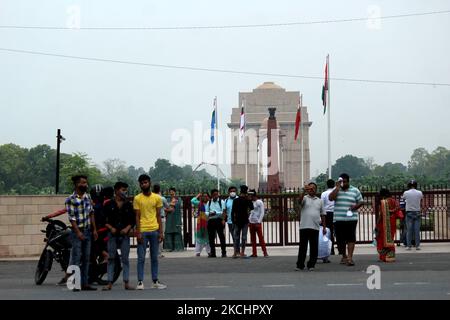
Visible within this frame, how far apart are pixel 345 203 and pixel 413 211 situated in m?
5.20

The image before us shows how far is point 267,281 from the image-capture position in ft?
52.7

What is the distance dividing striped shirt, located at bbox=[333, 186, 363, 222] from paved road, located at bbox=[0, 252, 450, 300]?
3.24ft

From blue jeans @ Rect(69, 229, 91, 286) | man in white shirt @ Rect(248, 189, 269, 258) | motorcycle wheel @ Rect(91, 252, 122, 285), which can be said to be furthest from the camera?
man in white shirt @ Rect(248, 189, 269, 258)

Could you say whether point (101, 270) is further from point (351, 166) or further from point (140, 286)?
point (351, 166)

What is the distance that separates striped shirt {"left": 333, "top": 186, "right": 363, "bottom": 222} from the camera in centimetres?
1905

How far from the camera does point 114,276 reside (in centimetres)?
1569

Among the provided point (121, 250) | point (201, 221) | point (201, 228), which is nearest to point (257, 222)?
point (201, 228)

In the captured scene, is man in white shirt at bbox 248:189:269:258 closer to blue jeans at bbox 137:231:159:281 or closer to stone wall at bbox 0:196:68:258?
stone wall at bbox 0:196:68:258

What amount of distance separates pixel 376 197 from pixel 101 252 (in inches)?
471

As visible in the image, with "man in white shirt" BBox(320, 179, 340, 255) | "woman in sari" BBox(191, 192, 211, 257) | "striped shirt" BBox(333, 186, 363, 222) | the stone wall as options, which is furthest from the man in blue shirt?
"striped shirt" BBox(333, 186, 363, 222)

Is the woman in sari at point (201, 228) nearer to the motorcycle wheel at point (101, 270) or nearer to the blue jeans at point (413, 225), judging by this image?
the blue jeans at point (413, 225)

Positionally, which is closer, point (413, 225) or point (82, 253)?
point (82, 253)

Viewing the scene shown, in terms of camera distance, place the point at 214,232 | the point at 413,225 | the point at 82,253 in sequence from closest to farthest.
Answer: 1. the point at 82,253
2. the point at 214,232
3. the point at 413,225
